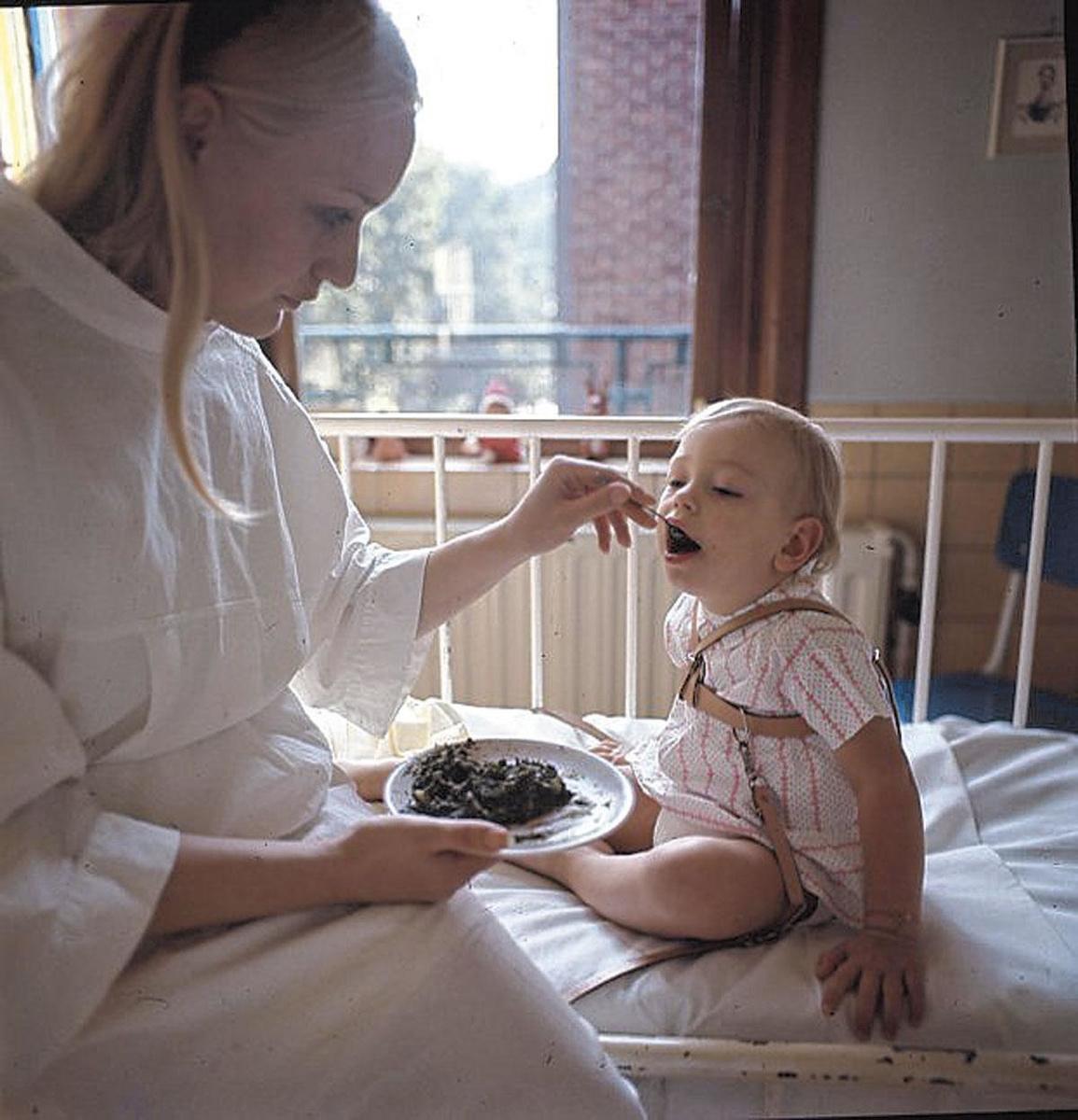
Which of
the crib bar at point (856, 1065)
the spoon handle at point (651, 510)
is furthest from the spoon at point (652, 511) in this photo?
the crib bar at point (856, 1065)

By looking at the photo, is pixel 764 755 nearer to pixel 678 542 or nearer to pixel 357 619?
pixel 678 542

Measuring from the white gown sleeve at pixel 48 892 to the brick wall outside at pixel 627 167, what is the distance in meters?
0.38

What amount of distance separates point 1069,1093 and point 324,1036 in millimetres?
437

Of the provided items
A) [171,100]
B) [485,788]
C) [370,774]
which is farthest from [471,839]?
[171,100]

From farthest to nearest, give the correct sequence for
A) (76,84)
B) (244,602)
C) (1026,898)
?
(1026,898)
(244,602)
(76,84)

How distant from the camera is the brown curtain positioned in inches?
23.3

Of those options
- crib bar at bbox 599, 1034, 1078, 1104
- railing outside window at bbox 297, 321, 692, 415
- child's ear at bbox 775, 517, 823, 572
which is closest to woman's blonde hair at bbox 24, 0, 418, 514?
railing outside window at bbox 297, 321, 692, 415

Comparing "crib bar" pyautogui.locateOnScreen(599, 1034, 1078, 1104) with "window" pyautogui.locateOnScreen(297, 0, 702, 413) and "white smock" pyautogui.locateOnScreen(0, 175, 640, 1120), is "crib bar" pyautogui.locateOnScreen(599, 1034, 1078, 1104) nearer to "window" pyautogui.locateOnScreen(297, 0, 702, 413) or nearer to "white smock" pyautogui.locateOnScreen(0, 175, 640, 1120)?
"white smock" pyautogui.locateOnScreen(0, 175, 640, 1120)

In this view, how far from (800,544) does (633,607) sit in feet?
0.62

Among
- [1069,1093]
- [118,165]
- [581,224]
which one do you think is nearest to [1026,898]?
[1069,1093]

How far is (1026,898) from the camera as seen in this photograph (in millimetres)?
718

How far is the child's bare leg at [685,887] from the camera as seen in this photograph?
0.67 metres

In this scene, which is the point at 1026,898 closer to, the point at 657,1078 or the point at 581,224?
the point at 657,1078

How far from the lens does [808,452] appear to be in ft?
2.27
